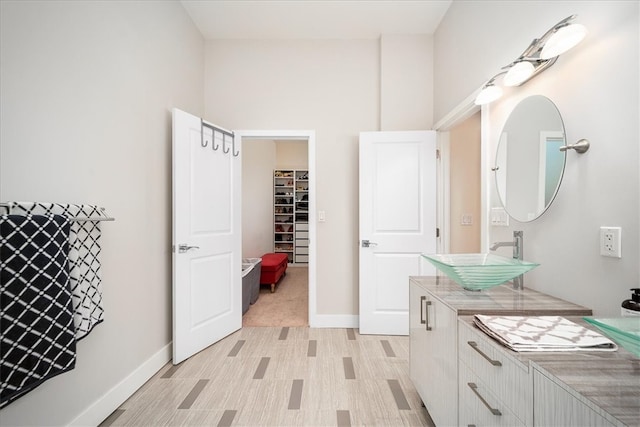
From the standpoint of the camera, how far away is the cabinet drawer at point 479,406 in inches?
35.6

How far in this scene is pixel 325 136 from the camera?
124 inches

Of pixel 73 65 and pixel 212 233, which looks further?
pixel 212 233

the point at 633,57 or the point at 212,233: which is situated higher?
the point at 633,57

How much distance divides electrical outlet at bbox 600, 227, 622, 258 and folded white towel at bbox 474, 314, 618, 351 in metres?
0.31

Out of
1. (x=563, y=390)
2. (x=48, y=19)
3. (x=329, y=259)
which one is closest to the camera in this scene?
(x=563, y=390)

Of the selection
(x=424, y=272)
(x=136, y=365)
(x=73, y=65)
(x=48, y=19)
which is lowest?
(x=136, y=365)

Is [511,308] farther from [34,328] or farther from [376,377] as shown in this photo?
[34,328]

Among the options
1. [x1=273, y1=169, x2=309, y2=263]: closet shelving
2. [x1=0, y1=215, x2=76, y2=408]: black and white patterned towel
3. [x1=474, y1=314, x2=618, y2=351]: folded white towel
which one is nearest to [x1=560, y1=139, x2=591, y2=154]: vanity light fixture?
[x1=474, y1=314, x2=618, y2=351]: folded white towel

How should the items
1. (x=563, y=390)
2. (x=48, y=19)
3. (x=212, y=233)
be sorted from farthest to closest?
1. (x=212, y=233)
2. (x=48, y=19)
3. (x=563, y=390)

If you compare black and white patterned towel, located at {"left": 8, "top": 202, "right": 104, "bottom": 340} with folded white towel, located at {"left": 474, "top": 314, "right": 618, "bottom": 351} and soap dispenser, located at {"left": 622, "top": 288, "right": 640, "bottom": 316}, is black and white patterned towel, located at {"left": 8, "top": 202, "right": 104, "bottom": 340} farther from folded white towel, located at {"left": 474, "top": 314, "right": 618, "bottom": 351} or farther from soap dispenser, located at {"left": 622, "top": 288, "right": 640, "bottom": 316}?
soap dispenser, located at {"left": 622, "top": 288, "right": 640, "bottom": 316}

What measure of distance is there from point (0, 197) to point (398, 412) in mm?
2261

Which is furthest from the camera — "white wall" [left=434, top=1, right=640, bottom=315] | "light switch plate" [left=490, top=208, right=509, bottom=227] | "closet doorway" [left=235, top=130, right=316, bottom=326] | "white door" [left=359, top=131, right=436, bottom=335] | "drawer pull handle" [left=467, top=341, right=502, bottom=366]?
"closet doorway" [left=235, top=130, right=316, bottom=326]

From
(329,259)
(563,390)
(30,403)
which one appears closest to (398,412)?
(563,390)

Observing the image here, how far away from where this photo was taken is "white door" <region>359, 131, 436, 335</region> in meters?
2.87
